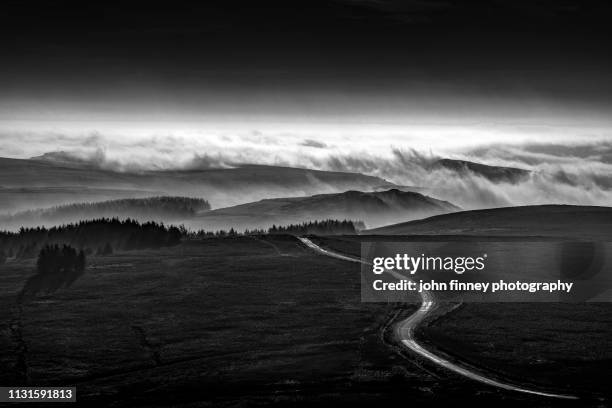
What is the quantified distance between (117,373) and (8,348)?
19971mm

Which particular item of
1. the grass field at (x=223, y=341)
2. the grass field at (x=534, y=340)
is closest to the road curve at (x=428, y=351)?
the grass field at (x=534, y=340)

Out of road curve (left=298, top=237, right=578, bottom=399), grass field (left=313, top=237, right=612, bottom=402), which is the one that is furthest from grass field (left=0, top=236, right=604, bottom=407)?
road curve (left=298, top=237, right=578, bottom=399)

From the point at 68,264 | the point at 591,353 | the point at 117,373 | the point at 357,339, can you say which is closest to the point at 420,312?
the point at 357,339

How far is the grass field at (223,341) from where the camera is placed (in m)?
73.5

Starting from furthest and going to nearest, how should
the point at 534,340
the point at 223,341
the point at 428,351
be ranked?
the point at 223,341
the point at 534,340
the point at 428,351

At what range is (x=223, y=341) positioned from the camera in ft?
343

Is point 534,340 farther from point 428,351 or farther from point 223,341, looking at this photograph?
point 223,341

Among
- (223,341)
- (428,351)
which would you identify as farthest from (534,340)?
(223,341)

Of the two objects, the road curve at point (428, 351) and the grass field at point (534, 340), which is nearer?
the road curve at point (428, 351)

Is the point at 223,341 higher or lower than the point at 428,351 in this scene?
lower

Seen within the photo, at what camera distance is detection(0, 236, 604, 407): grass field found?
73.5 metres

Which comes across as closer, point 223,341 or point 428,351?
point 428,351

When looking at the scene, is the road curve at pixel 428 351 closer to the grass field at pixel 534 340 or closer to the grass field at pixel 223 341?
the grass field at pixel 534 340

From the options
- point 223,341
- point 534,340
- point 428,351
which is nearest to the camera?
point 428,351
